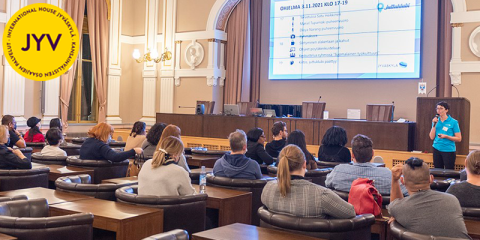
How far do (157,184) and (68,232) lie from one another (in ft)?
2.82

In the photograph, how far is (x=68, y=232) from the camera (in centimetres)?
254

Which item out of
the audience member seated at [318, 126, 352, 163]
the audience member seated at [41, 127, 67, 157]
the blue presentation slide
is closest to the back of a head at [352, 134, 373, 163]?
the audience member seated at [318, 126, 352, 163]

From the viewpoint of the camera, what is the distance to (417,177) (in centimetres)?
256

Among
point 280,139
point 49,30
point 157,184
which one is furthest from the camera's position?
point 280,139

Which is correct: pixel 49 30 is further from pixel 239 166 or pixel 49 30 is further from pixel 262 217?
pixel 262 217

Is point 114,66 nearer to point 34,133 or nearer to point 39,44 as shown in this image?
point 34,133

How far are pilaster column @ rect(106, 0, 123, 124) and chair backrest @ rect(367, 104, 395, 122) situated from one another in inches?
239

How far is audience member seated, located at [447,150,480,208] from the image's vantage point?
2.92m

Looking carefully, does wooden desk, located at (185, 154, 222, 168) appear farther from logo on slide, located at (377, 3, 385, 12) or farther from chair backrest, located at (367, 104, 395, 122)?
logo on slide, located at (377, 3, 385, 12)

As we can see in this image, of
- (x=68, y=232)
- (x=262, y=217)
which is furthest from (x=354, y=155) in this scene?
(x=68, y=232)

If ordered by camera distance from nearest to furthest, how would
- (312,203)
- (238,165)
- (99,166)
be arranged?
(312,203), (238,165), (99,166)

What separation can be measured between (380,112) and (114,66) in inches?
251

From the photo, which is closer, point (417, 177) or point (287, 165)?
point (417, 177)

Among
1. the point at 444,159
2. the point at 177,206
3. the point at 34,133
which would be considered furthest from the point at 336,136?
the point at 34,133
